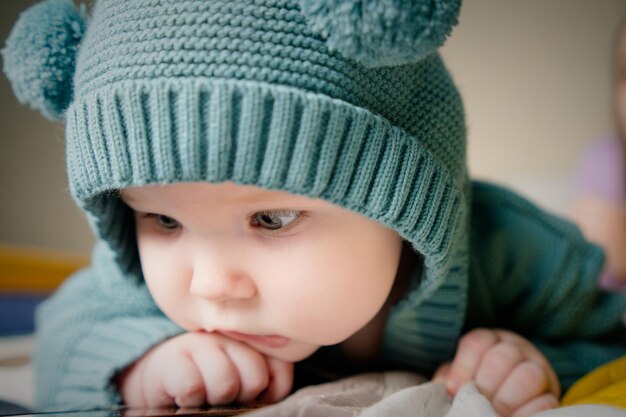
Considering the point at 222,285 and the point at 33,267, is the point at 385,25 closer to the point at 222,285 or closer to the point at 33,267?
the point at 222,285

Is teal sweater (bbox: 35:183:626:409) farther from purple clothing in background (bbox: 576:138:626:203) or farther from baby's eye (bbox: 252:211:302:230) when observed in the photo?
purple clothing in background (bbox: 576:138:626:203)

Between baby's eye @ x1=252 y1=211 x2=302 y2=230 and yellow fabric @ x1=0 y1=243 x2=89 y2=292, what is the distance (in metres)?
0.80

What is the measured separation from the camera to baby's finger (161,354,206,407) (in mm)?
629

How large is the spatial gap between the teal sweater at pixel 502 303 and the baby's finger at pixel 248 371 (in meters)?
0.15

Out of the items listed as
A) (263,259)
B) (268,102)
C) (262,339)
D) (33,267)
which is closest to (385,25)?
(268,102)

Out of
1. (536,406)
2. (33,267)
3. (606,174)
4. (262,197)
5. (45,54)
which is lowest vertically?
(33,267)

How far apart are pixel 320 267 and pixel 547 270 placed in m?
0.40

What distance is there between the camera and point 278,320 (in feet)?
1.98

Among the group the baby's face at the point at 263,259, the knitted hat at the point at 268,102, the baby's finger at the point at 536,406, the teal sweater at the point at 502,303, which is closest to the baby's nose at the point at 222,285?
the baby's face at the point at 263,259

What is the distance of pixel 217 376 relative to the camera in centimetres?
63

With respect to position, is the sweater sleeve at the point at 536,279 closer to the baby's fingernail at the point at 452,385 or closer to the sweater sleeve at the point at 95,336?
the baby's fingernail at the point at 452,385

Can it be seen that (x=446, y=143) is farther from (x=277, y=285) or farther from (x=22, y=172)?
(x=22, y=172)

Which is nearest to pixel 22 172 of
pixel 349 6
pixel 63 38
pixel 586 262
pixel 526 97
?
pixel 63 38

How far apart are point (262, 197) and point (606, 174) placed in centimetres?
114
